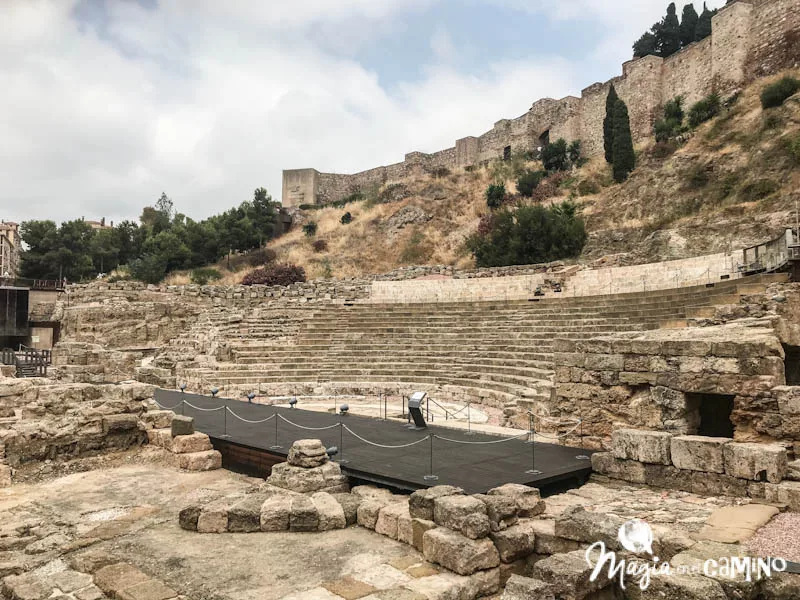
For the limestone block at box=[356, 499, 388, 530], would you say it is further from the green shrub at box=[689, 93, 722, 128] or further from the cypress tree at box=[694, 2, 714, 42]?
the cypress tree at box=[694, 2, 714, 42]

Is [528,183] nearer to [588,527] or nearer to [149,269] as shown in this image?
[149,269]

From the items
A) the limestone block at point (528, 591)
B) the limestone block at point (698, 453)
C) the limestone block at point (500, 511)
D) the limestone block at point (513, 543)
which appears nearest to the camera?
the limestone block at point (528, 591)

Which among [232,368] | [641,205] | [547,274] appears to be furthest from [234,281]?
[641,205]

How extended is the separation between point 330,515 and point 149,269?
29.4 metres

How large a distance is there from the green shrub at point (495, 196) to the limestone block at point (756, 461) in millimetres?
29128

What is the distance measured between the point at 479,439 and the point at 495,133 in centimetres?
3923

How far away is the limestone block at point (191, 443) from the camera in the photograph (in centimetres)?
846

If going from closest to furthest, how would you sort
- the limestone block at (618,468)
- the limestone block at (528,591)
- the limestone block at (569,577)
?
the limestone block at (528,591)
the limestone block at (569,577)
the limestone block at (618,468)

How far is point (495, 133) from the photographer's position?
4397 centimetres

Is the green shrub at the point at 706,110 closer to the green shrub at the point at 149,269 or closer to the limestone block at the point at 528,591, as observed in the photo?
the limestone block at the point at 528,591

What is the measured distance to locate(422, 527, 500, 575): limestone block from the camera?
4434mm

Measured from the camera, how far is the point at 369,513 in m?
5.61

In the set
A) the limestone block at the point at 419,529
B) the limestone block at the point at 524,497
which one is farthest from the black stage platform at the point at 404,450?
the limestone block at the point at 419,529

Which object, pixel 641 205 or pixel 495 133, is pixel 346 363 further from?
pixel 495 133
